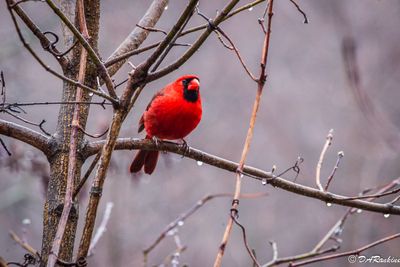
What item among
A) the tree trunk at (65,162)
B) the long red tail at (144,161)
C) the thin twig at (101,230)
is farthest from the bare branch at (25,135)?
the long red tail at (144,161)

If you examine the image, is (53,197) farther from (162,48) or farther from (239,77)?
(239,77)

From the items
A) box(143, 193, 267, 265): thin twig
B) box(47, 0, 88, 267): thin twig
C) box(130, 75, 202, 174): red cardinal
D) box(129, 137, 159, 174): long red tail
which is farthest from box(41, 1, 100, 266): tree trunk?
box(129, 137, 159, 174): long red tail

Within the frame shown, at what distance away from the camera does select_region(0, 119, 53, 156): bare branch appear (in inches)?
89.9

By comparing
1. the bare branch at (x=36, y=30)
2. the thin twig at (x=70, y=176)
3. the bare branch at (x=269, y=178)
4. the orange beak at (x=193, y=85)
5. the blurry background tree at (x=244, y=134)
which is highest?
the blurry background tree at (x=244, y=134)

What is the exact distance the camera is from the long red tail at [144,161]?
4129 mm

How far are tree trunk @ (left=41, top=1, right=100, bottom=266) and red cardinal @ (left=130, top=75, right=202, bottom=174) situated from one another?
51.5 inches

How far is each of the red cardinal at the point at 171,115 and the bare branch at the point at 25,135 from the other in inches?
57.5

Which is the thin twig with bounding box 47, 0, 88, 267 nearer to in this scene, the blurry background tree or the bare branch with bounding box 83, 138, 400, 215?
the bare branch with bounding box 83, 138, 400, 215

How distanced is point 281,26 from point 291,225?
4036 mm

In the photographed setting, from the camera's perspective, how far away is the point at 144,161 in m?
Result: 4.14

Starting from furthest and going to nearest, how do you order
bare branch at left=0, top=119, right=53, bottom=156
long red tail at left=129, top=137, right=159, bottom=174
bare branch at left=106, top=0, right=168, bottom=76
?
long red tail at left=129, top=137, right=159, bottom=174 < bare branch at left=106, top=0, right=168, bottom=76 < bare branch at left=0, top=119, right=53, bottom=156

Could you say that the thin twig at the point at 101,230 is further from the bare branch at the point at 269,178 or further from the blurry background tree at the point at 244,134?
the blurry background tree at the point at 244,134

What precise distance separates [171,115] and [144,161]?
0.41 meters

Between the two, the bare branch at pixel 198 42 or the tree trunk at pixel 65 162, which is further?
the tree trunk at pixel 65 162
